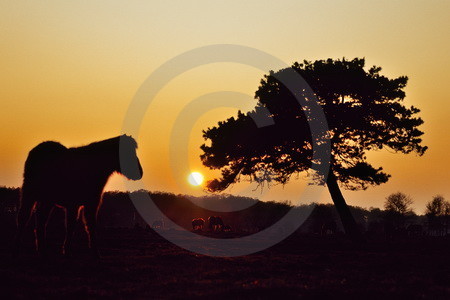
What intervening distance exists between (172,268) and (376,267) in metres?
6.14

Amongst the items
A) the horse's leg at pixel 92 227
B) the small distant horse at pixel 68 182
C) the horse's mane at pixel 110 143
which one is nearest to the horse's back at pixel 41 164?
the small distant horse at pixel 68 182

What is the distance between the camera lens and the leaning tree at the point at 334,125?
1187 inches

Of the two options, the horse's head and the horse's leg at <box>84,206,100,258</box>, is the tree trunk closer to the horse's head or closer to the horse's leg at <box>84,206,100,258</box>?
the horse's head

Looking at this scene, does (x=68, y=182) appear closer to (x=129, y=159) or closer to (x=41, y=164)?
(x=41, y=164)

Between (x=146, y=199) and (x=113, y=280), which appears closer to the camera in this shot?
(x=113, y=280)

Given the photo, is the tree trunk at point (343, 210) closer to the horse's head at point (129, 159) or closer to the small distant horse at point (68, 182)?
the horse's head at point (129, 159)

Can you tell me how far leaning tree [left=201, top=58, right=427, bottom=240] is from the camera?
98.9 ft

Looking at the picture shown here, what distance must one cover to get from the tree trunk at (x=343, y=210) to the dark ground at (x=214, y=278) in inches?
610

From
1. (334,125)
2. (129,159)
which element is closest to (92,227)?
(129,159)

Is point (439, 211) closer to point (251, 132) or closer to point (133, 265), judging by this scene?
point (251, 132)

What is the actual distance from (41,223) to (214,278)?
5908 mm

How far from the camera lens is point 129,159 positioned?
1444 centimetres

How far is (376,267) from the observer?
13.5 metres

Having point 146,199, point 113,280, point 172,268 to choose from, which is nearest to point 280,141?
point 172,268
